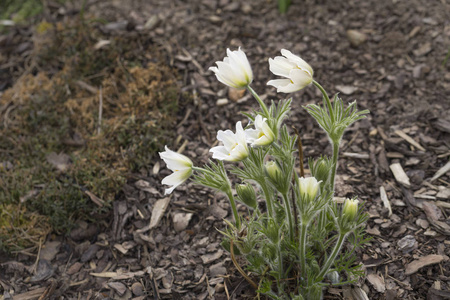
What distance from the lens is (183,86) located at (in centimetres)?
355

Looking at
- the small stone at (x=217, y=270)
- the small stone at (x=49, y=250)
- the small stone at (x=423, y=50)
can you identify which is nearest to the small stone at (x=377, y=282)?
the small stone at (x=217, y=270)

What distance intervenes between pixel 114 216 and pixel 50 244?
1.46 ft

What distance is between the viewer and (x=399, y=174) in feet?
8.96

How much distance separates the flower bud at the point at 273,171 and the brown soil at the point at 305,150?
→ 1.21ft

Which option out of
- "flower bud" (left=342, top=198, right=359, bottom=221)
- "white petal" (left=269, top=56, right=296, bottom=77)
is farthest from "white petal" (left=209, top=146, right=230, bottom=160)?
"flower bud" (left=342, top=198, right=359, bottom=221)

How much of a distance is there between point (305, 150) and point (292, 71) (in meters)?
1.28

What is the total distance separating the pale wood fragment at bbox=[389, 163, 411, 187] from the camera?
267 centimetres

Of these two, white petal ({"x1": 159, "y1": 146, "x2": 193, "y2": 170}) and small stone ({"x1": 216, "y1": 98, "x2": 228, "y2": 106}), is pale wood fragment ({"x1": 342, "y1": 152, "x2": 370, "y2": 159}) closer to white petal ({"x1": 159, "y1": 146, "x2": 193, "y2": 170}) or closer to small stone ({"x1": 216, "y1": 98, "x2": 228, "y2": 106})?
small stone ({"x1": 216, "y1": 98, "x2": 228, "y2": 106})

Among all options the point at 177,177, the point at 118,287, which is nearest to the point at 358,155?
the point at 177,177

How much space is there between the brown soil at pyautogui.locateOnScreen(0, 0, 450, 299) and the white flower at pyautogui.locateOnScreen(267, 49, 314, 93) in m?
0.21

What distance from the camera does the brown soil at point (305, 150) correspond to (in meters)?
2.42

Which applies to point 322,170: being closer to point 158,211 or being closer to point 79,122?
point 158,211

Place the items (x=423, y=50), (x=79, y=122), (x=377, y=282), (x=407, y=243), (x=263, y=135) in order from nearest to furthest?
(x=263, y=135), (x=377, y=282), (x=407, y=243), (x=79, y=122), (x=423, y=50)

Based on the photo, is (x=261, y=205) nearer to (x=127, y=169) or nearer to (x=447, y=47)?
(x=127, y=169)
